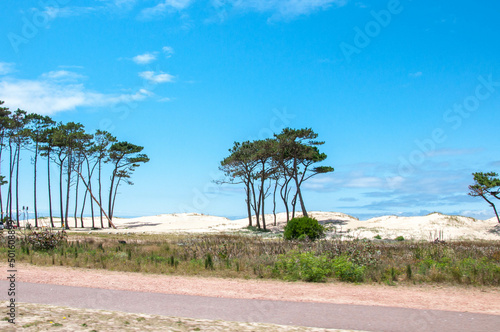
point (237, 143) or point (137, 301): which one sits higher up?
point (237, 143)

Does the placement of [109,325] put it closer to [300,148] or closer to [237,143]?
[300,148]

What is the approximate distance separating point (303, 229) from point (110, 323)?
70.7 feet

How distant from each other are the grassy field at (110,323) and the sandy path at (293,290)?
102 inches

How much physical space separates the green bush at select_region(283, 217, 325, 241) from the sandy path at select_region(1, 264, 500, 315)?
15464 millimetres

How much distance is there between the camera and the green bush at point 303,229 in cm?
2703

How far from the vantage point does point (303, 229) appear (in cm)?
2709

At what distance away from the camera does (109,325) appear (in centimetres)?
629

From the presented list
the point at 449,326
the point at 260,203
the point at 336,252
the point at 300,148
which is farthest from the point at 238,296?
the point at 260,203

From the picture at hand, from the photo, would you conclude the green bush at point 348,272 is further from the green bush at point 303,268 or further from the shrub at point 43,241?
the shrub at point 43,241

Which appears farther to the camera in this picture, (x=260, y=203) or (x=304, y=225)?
(x=260, y=203)

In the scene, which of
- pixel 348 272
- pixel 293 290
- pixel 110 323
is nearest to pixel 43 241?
pixel 293 290

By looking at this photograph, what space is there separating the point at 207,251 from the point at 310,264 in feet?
18.7

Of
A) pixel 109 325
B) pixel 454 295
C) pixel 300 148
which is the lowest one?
pixel 454 295

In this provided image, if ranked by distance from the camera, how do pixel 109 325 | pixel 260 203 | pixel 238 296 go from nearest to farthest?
pixel 109 325 < pixel 238 296 < pixel 260 203
